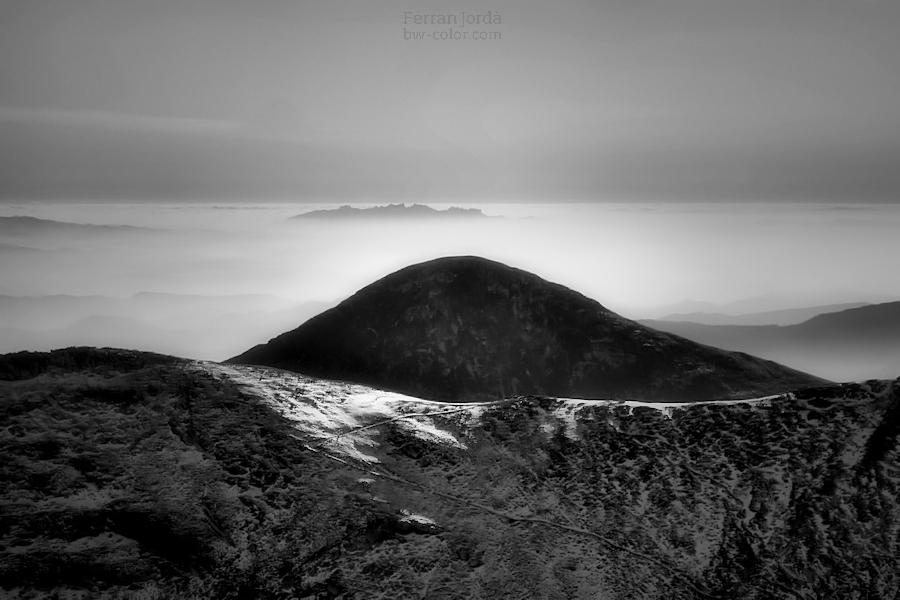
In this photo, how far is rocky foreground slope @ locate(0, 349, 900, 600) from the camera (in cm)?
4691

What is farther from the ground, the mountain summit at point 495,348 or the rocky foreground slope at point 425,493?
the mountain summit at point 495,348

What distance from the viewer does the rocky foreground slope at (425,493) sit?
4691 cm

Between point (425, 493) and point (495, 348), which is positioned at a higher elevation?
point (495, 348)

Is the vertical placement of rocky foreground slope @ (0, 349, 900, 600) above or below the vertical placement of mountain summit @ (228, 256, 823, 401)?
below

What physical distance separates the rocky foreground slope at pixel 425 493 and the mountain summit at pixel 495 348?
57.5 meters

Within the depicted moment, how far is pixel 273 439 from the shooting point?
191 ft

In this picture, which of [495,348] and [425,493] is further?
[495,348]

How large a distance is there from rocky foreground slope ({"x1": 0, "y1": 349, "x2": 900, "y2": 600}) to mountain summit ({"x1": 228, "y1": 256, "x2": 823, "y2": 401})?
189ft

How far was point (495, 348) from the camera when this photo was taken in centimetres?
12875

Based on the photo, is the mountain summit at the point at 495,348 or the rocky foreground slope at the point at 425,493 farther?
the mountain summit at the point at 495,348

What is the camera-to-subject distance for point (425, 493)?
54.8 meters

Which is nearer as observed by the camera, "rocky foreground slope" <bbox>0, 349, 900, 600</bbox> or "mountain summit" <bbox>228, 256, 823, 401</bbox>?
"rocky foreground slope" <bbox>0, 349, 900, 600</bbox>

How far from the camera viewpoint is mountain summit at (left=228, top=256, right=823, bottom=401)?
122 metres

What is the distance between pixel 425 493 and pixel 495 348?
7478 cm
